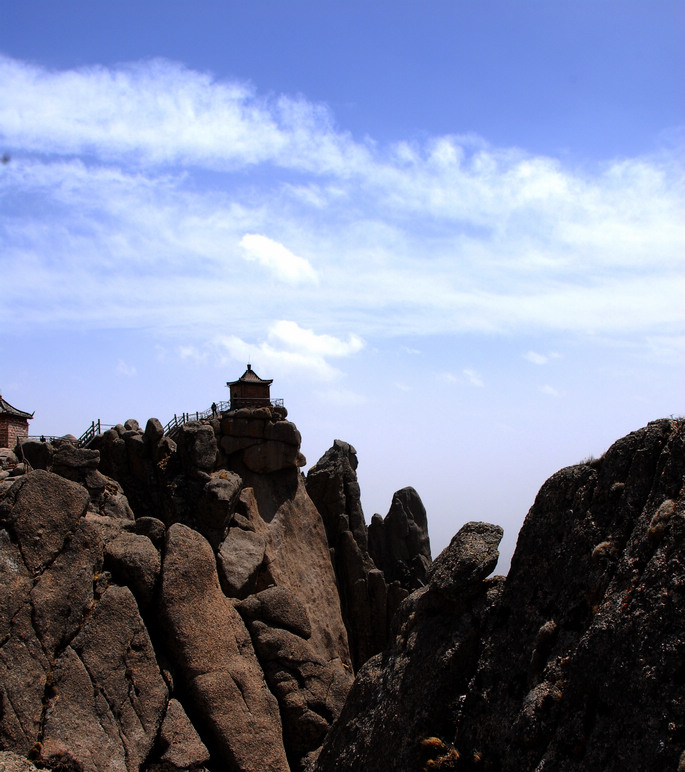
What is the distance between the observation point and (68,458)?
3791 cm

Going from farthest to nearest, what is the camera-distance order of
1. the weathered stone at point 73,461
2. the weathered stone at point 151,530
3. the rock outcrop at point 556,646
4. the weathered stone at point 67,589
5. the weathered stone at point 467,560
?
the weathered stone at point 73,461 < the weathered stone at point 151,530 < the weathered stone at point 67,589 < the weathered stone at point 467,560 < the rock outcrop at point 556,646

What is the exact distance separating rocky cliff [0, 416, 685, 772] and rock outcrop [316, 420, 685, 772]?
0.12ft

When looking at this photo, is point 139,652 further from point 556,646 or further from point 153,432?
point 153,432

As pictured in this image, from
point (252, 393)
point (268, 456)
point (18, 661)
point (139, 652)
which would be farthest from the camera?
point (252, 393)

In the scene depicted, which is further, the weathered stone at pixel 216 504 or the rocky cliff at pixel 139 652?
the weathered stone at pixel 216 504

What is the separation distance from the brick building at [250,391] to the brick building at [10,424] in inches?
662

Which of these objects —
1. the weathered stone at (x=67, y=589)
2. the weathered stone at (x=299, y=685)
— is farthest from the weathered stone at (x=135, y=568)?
the weathered stone at (x=299, y=685)

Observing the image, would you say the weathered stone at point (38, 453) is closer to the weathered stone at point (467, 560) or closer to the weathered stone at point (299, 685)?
the weathered stone at point (299, 685)

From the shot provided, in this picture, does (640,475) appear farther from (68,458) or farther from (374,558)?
(374,558)

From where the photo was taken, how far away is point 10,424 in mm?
58594

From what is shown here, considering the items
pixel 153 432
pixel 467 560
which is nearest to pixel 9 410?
pixel 153 432

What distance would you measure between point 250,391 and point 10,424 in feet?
61.8

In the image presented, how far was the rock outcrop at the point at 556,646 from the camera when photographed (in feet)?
39.3

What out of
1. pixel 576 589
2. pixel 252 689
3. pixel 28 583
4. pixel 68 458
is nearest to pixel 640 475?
pixel 576 589
